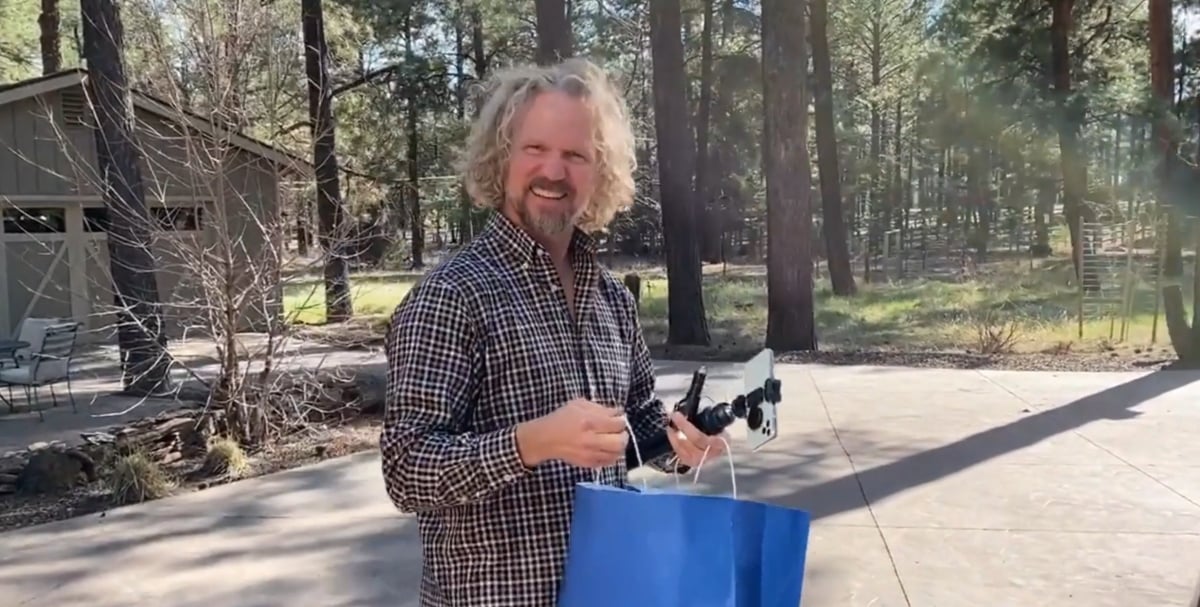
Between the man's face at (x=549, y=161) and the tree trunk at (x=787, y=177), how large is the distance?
996 centimetres

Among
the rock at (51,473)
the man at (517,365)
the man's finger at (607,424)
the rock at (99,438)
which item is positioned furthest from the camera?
the rock at (99,438)

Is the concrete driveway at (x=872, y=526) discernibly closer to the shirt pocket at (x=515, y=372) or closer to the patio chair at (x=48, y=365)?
the shirt pocket at (x=515, y=372)

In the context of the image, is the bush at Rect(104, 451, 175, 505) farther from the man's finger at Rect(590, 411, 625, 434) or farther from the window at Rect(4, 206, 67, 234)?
the window at Rect(4, 206, 67, 234)

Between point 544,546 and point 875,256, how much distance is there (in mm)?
38177

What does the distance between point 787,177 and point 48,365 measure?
25.2 ft

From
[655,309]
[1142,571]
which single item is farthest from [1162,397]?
[655,309]

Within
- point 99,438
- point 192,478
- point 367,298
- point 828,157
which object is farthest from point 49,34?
point 192,478

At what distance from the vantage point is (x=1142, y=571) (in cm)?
417

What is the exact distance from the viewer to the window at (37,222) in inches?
526

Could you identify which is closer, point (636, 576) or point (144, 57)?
point (636, 576)

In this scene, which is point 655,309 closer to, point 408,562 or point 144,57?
point 144,57

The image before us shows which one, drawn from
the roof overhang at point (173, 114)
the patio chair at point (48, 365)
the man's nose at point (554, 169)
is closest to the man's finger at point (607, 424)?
the man's nose at point (554, 169)

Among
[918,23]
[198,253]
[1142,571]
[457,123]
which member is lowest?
[1142,571]

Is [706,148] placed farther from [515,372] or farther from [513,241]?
[515,372]
